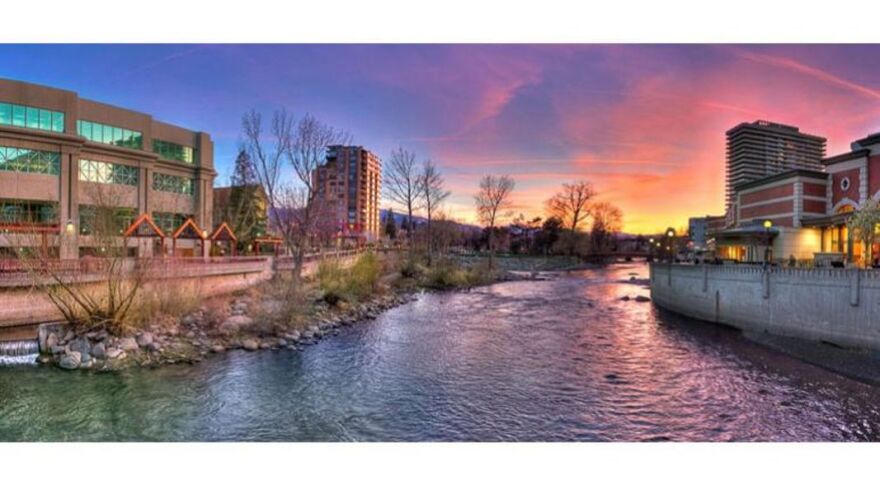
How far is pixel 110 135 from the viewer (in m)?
23.8

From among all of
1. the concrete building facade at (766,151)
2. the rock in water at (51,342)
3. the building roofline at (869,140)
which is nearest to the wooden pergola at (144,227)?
the rock in water at (51,342)

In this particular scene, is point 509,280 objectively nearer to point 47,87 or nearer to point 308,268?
point 308,268

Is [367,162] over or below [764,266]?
over

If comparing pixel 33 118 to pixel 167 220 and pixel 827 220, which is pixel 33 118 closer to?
pixel 167 220

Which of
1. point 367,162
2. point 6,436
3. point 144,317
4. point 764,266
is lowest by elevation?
point 6,436

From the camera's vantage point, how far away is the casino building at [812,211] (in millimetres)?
15828

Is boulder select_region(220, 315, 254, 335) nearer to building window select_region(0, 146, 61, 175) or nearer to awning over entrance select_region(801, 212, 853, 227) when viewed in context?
building window select_region(0, 146, 61, 175)

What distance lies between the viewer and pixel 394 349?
10.2 meters

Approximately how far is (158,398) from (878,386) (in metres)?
12.2

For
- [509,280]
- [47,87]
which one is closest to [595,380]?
[509,280]

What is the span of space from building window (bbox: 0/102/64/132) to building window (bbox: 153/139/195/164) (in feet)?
18.5

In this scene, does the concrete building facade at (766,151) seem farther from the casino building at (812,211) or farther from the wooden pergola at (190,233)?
the wooden pergola at (190,233)

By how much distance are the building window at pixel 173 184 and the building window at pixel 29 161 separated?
5600 millimetres

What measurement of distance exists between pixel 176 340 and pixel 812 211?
A: 23125 mm
